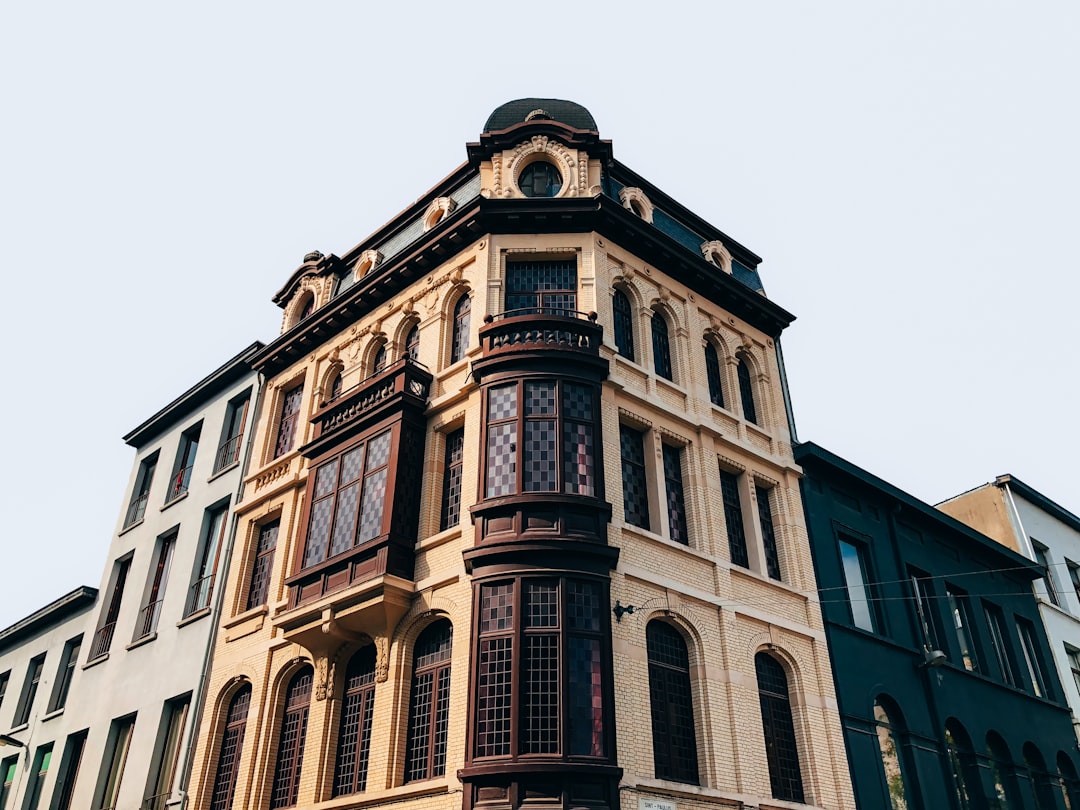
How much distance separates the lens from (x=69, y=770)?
25.2 meters

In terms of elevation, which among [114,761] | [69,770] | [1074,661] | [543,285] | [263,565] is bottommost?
[114,761]

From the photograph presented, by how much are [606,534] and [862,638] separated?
8.38m

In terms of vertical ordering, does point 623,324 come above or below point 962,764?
above

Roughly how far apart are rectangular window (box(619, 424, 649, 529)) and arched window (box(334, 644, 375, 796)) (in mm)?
5949

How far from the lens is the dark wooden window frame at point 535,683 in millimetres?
14273

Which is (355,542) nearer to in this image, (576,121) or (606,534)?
(606,534)

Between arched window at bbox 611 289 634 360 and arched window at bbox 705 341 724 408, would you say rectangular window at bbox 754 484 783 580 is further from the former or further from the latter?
arched window at bbox 611 289 634 360

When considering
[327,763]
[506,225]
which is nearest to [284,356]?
[506,225]

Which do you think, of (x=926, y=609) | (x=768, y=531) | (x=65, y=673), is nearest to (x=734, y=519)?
(x=768, y=531)

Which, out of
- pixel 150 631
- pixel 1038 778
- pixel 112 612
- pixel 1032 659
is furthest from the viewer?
pixel 1032 659

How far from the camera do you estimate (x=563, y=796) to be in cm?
1379

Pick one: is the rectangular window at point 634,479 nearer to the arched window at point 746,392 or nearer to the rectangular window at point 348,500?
the arched window at point 746,392

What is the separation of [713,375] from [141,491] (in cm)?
1914

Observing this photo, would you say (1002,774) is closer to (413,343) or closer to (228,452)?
(413,343)
